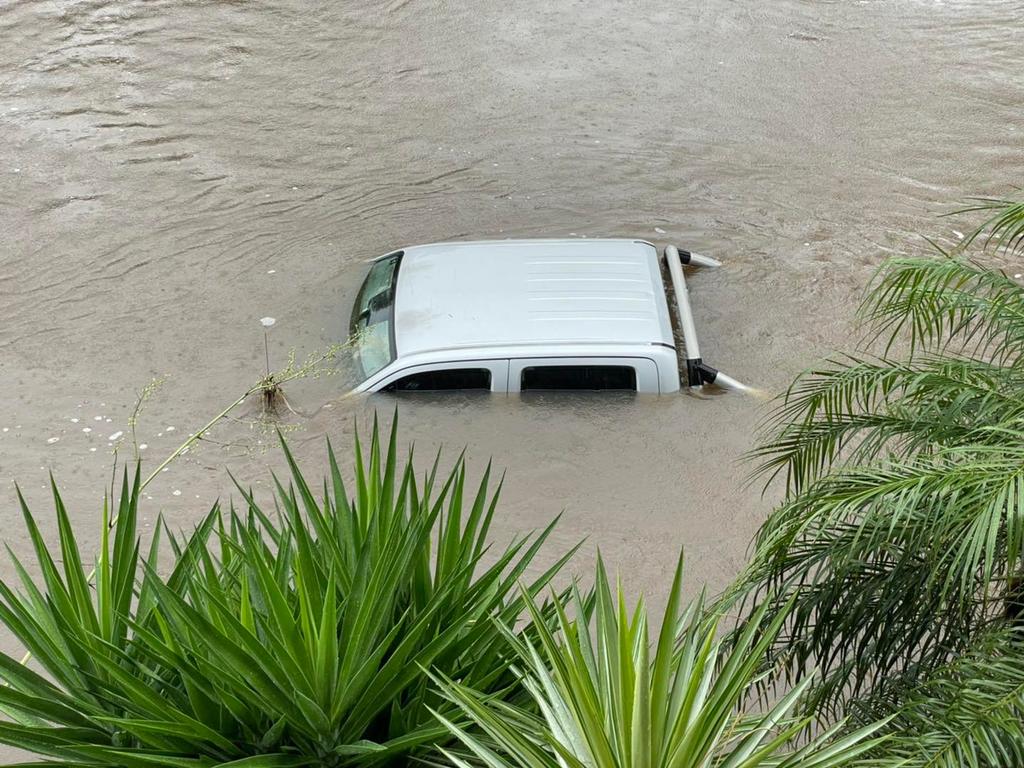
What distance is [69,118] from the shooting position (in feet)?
45.6

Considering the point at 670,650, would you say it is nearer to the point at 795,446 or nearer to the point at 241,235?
the point at 795,446

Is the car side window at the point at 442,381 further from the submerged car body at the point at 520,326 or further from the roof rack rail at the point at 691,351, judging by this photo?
the roof rack rail at the point at 691,351

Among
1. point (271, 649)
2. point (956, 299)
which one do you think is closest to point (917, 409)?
point (956, 299)

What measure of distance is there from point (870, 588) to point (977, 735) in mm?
962

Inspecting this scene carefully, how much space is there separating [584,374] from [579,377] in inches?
1.9

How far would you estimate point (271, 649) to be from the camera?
378 cm

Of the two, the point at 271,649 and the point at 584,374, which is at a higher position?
the point at 271,649

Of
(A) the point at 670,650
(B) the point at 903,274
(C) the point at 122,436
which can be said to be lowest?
(C) the point at 122,436

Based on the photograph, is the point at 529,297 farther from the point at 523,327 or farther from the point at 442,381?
the point at 442,381

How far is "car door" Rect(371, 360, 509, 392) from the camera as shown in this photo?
29.3ft

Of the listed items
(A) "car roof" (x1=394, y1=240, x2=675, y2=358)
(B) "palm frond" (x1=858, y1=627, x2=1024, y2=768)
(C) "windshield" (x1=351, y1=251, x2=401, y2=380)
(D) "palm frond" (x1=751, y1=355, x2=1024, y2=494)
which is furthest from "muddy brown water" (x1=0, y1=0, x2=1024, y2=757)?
(B) "palm frond" (x1=858, y1=627, x2=1024, y2=768)

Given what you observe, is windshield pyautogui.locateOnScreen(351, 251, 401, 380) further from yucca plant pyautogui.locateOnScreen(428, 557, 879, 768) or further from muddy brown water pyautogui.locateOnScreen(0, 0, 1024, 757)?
yucca plant pyautogui.locateOnScreen(428, 557, 879, 768)

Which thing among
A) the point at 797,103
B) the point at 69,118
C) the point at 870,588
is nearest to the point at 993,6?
the point at 797,103

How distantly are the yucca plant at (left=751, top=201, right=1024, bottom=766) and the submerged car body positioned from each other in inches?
139
